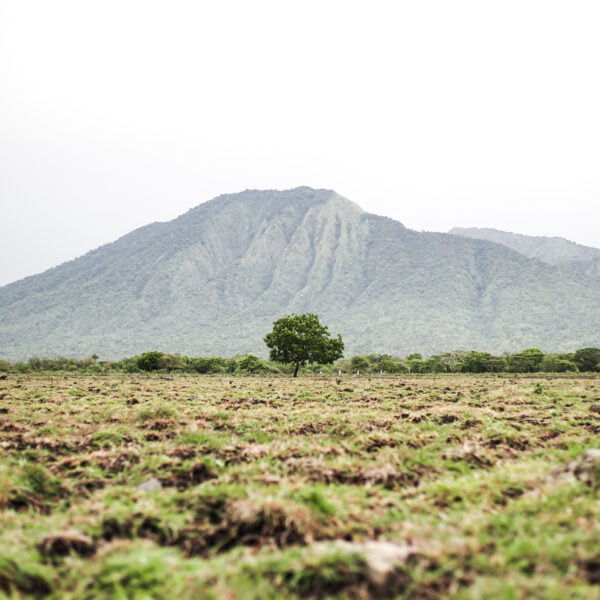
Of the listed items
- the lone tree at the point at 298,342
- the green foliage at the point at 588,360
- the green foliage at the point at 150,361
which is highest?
the lone tree at the point at 298,342

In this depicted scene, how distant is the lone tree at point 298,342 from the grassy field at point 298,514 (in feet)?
185

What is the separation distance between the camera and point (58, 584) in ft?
14.5

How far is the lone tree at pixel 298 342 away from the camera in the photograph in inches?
2717

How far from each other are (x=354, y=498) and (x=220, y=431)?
6.99 metres

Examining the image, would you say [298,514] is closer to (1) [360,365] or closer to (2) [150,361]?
(2) [150,361]

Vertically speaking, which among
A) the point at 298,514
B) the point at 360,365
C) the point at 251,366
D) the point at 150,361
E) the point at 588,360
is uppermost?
the point at 298,514

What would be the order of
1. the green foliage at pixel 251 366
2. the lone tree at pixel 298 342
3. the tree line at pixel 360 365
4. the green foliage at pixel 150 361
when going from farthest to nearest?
the green foliage at pixel 251 366, the tree line at pixel 360 365, the green foliage at pixel 150 361, the lone tree at pixel 298 342

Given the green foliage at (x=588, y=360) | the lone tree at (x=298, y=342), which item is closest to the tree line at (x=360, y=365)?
the green foliage at (x=588, y=360)

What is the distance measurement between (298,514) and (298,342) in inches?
2501

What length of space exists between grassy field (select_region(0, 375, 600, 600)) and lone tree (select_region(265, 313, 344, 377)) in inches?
2226

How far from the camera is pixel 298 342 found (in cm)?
6906

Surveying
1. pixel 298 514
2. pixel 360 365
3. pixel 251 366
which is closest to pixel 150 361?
pixel 251 366

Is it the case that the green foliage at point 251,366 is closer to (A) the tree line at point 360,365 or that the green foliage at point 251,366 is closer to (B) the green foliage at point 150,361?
(A) the tree line at point 360,365

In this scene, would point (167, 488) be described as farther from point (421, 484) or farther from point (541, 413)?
point (541, 413)
